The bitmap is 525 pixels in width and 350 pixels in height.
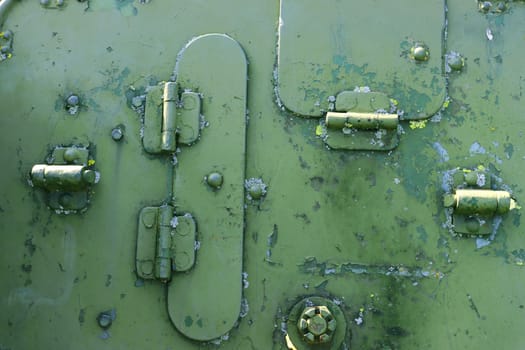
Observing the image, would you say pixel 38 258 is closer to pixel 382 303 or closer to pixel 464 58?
pixel 382 303

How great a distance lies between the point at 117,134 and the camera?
266 centimetres

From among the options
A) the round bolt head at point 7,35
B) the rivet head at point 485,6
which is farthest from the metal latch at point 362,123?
the round bolt head at point 7,35

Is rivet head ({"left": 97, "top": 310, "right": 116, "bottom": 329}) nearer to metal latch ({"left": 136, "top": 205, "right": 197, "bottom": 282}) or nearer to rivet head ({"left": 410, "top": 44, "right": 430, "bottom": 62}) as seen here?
metal latch ({"left": 136, "top": 205, "right": 197, "bottom": 282})

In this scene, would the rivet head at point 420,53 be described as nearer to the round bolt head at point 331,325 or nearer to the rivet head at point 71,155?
the round bolt head at point 331,325

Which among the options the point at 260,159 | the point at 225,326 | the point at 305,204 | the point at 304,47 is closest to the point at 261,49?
the point at 304,47

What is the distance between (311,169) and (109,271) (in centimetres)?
82

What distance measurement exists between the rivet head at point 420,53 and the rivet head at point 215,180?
0.87 metres

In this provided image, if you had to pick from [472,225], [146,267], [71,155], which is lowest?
[146,267]

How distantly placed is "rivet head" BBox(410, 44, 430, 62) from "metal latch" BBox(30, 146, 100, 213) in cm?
127

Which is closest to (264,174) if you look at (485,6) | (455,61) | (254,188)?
(254,188)

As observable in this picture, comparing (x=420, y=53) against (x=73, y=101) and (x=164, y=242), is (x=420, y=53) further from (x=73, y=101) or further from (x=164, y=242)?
(x=73, y=101)

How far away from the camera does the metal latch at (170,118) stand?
104 inches

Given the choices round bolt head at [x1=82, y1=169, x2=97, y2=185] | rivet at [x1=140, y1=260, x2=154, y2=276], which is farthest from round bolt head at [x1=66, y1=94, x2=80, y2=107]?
rivet at [x1=140, y1=260, x2=154, y2=276]

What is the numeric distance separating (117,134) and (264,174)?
565mm
